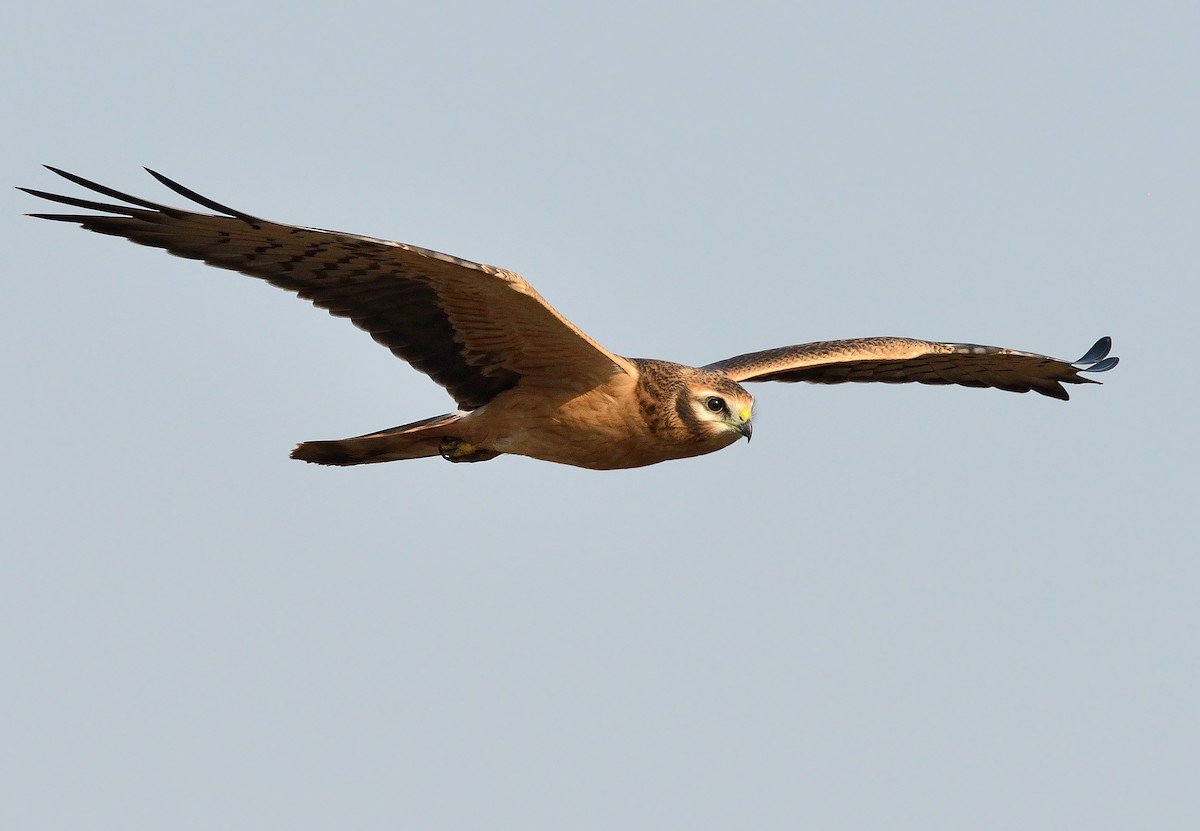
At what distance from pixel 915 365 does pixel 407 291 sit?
4.93m

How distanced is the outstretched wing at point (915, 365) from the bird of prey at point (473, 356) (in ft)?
5.35

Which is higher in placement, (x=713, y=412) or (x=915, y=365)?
(x=915, y=365)

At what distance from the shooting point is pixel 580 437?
1014 centimetres

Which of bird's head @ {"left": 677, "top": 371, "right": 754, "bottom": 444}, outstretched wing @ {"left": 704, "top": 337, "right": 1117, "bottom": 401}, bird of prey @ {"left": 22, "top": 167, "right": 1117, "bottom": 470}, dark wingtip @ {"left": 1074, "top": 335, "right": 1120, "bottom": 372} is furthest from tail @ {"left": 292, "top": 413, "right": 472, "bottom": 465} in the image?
dark wingtip @ {"left": 1074, "top": 335, "right": 1120, "bottom": 372}

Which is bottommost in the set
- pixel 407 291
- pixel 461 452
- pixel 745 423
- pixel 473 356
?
pixel 461 452

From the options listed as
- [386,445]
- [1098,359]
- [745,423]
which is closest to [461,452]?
[386,445]

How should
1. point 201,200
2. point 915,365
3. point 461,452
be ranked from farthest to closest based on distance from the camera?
point 915,365 → point 461,452 → point 201,200

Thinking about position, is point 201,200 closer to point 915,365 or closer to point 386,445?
point 386,445

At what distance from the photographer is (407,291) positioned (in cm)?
971

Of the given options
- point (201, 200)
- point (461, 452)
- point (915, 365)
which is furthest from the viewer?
point (915, 365)

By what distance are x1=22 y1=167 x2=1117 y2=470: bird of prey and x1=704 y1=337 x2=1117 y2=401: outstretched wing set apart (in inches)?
64.2

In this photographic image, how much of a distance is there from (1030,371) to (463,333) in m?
5.23

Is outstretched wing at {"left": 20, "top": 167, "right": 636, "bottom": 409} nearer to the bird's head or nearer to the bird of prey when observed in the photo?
the bird of prey

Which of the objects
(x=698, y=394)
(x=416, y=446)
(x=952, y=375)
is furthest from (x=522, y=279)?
(x=952, y=375)
